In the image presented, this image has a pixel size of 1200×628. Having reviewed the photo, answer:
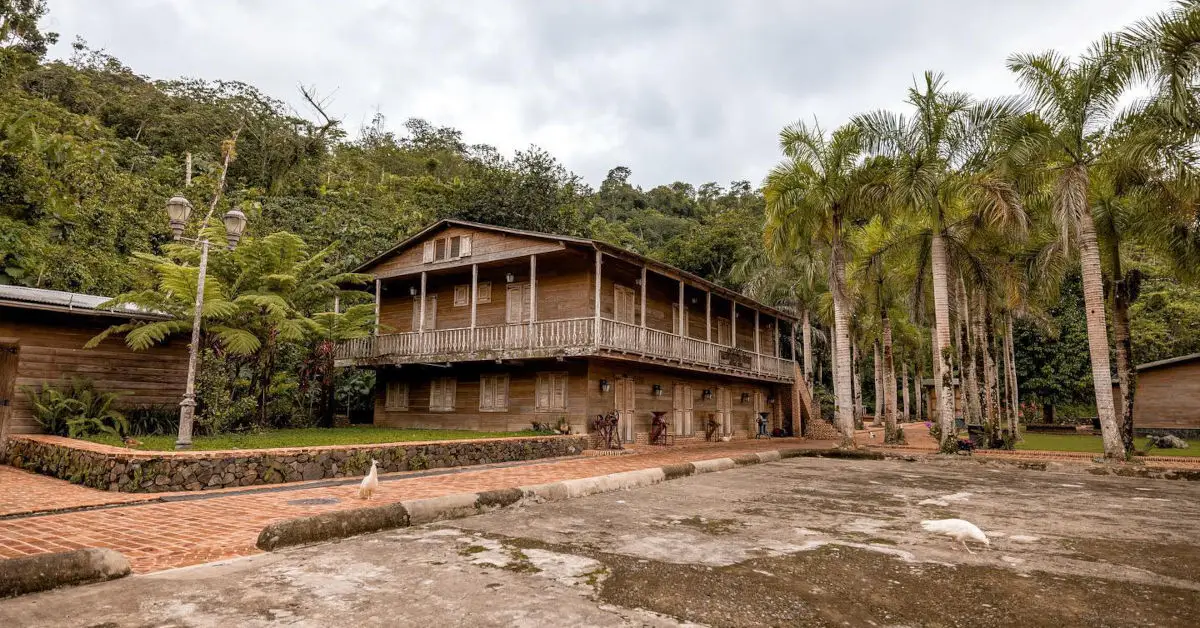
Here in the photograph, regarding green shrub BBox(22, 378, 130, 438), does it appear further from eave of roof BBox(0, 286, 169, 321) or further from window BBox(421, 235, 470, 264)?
window BBox(421, 235, 470, 264)

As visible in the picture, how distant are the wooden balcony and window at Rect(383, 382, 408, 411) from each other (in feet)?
8.04

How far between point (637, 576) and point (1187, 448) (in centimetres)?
2477

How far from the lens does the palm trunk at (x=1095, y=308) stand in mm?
14188

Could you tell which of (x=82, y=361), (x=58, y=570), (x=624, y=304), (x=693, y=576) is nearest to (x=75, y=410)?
(x=82, y=361)

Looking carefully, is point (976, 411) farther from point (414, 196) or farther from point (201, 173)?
point (201, 173)

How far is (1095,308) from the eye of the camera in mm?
14383

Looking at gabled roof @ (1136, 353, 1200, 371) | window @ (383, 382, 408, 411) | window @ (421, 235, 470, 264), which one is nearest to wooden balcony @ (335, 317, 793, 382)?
window @ (383, 382, 408, 411)

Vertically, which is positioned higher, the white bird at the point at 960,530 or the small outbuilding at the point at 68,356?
the small outbuilding at the point at 68,356

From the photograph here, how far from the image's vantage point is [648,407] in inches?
836

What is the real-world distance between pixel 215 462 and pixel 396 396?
14.0 meters

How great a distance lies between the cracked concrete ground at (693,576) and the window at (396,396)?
640 inches

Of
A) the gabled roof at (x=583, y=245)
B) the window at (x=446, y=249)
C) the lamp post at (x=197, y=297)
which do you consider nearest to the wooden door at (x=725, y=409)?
the gabled roof at (x=583, y=245)

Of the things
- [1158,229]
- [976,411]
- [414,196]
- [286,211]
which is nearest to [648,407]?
[976,411]

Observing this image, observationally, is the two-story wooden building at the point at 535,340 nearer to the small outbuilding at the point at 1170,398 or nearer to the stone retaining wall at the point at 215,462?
the stone retaining wall at the point at 215,462
